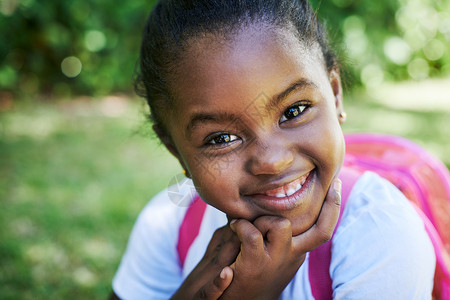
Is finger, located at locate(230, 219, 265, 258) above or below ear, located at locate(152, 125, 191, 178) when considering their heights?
below

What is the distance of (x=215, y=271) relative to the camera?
1.32 m

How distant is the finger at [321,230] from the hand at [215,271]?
214 mm

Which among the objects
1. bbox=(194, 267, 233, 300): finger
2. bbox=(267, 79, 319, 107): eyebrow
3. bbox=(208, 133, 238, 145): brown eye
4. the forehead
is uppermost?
the forehead

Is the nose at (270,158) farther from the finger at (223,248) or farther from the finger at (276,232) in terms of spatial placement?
the finger at (223,248)

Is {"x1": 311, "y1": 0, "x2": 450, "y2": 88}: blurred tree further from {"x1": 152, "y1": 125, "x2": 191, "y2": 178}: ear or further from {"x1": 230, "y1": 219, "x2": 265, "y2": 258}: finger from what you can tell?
{"x1": 230, "y1": 219, "x2": 265, "y2": 258}: finger

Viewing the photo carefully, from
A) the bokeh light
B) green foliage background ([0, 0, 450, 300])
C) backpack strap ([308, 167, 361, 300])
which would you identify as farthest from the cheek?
the bokeh light

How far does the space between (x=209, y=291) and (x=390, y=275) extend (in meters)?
0.51

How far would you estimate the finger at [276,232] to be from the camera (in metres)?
1.18

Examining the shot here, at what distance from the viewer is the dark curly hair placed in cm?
119

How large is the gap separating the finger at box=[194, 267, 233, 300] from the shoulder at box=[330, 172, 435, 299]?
0.31m

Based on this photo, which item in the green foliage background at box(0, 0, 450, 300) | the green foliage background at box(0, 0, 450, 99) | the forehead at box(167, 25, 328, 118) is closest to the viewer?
the forehead at box(167, 25, 328, 118)

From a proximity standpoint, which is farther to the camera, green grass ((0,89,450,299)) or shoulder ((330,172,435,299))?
green grass ((0,89,450,299))

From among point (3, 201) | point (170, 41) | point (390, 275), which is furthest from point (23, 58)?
point (390, 275)

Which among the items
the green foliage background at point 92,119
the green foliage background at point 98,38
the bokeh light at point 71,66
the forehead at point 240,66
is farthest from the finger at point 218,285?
the bokeh light at point 71,66
